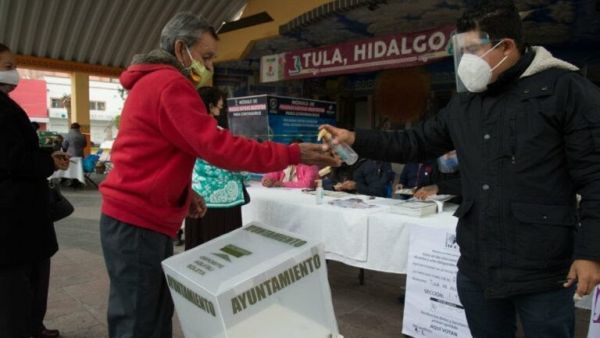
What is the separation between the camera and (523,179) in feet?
4.69

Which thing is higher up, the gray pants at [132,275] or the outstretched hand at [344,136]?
the outstretched hand at [344,136]

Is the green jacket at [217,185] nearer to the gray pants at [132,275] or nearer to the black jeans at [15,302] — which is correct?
the black jeans at [15,302]

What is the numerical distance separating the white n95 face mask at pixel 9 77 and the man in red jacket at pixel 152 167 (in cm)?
114

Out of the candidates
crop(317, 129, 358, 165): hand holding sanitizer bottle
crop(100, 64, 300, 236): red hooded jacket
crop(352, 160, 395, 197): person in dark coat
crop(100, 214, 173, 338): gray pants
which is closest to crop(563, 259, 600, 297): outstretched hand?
crop(317, 129, 358, 165): hand holding sanitizer bottle

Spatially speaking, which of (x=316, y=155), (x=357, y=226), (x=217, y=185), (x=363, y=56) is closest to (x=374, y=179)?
(x=357, y=226)

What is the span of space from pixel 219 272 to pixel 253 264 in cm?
11

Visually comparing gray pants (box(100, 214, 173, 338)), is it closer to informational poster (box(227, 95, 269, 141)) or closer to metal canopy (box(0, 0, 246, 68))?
informational poster (box(227, 95, 269, 141))

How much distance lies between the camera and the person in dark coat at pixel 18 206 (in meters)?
2.20

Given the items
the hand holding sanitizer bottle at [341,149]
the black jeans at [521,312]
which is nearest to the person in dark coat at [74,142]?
the hand holding sanitizer bottle at [341,149]

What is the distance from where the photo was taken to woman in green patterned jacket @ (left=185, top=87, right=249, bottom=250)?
11.4 ft

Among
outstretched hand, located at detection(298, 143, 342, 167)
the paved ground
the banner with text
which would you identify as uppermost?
the banner with text

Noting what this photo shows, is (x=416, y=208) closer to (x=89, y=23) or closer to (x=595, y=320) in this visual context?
(x=595, y=320)

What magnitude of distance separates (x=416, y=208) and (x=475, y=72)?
179cm

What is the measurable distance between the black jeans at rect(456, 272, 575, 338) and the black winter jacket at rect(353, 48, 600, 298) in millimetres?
61
